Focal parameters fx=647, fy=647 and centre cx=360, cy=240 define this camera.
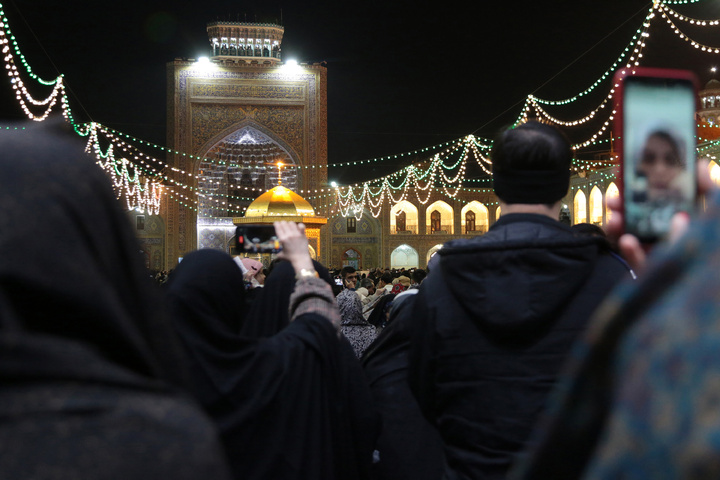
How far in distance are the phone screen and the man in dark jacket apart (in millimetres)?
447

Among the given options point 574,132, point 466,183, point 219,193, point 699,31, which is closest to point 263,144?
point 219,193

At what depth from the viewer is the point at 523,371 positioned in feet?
4.39

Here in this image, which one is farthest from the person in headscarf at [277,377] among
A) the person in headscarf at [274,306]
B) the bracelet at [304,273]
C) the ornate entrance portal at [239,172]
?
the ornate entrance portal at [239,172]

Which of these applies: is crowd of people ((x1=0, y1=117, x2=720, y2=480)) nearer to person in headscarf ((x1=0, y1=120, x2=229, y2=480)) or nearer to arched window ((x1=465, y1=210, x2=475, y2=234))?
person in headscarf ((x1=0, y1=120, x2=229, y2=480))

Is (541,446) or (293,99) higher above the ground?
(293,99)

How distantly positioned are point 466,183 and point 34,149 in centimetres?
2647

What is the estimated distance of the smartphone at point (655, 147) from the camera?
2.78ft

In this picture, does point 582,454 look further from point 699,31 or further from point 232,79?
point 232,79

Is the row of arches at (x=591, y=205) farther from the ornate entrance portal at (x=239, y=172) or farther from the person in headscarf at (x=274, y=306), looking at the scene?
the person in headscarf at (x=274, y=306)

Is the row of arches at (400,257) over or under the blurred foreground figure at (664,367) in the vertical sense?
under

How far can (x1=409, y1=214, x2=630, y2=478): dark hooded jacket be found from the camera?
132 cm

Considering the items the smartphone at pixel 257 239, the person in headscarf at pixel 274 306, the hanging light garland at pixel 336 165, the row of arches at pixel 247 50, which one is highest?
the row of arches at pixel 247 50

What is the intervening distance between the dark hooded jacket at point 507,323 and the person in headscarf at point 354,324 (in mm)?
3123

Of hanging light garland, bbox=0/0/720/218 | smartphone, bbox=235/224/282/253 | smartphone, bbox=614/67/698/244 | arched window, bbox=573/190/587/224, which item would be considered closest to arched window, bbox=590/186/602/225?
arched window, bbox=573/190/587/224
